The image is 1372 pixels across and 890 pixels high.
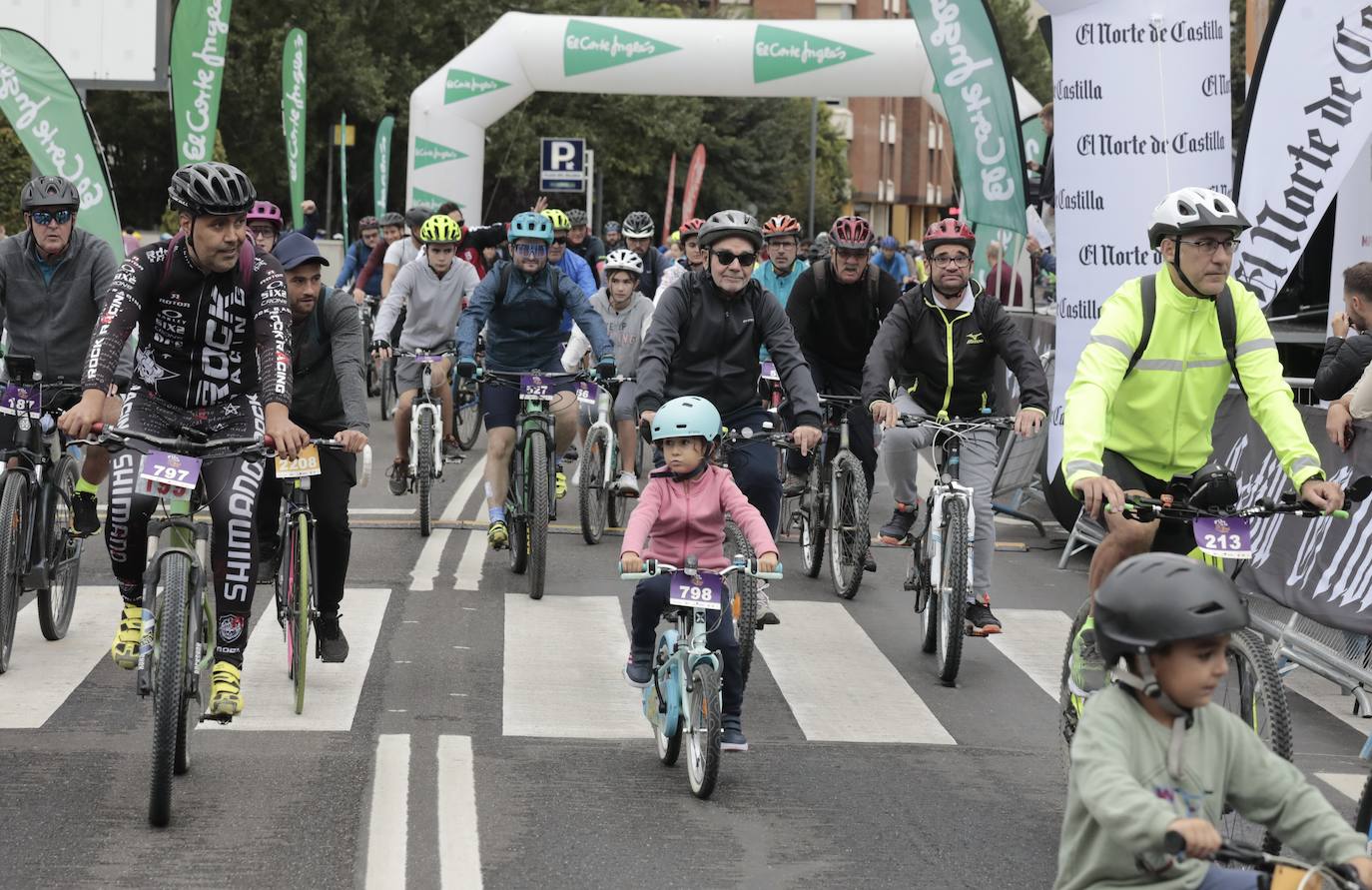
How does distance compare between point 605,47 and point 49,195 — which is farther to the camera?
point 605,47

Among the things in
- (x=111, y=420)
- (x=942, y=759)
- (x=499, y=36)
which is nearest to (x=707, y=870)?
(x=942, y=759)

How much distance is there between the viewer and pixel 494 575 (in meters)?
11.8

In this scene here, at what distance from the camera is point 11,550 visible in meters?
8.51

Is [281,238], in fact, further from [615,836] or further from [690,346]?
[615,836]

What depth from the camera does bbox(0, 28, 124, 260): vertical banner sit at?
17.2 meters

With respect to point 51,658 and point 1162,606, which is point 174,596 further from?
point 1162,606

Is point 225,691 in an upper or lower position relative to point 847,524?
lower

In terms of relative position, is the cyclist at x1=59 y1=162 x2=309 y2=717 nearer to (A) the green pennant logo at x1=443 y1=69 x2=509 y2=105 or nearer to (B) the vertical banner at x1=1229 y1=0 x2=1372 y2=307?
(B) the vertical banner at x1=1229 y1=0 x2=1372 y2=307

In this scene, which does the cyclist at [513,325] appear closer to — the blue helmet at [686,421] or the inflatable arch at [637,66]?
the blue helmet at [686,421]

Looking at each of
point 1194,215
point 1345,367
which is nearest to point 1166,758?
point 1194,215

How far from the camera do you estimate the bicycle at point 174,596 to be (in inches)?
250

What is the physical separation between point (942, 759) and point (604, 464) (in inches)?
231

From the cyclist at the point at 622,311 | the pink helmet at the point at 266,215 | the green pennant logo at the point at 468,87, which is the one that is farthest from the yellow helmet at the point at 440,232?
the green pennant logo at the point at 468,87

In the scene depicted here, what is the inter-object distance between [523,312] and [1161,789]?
8428mm
